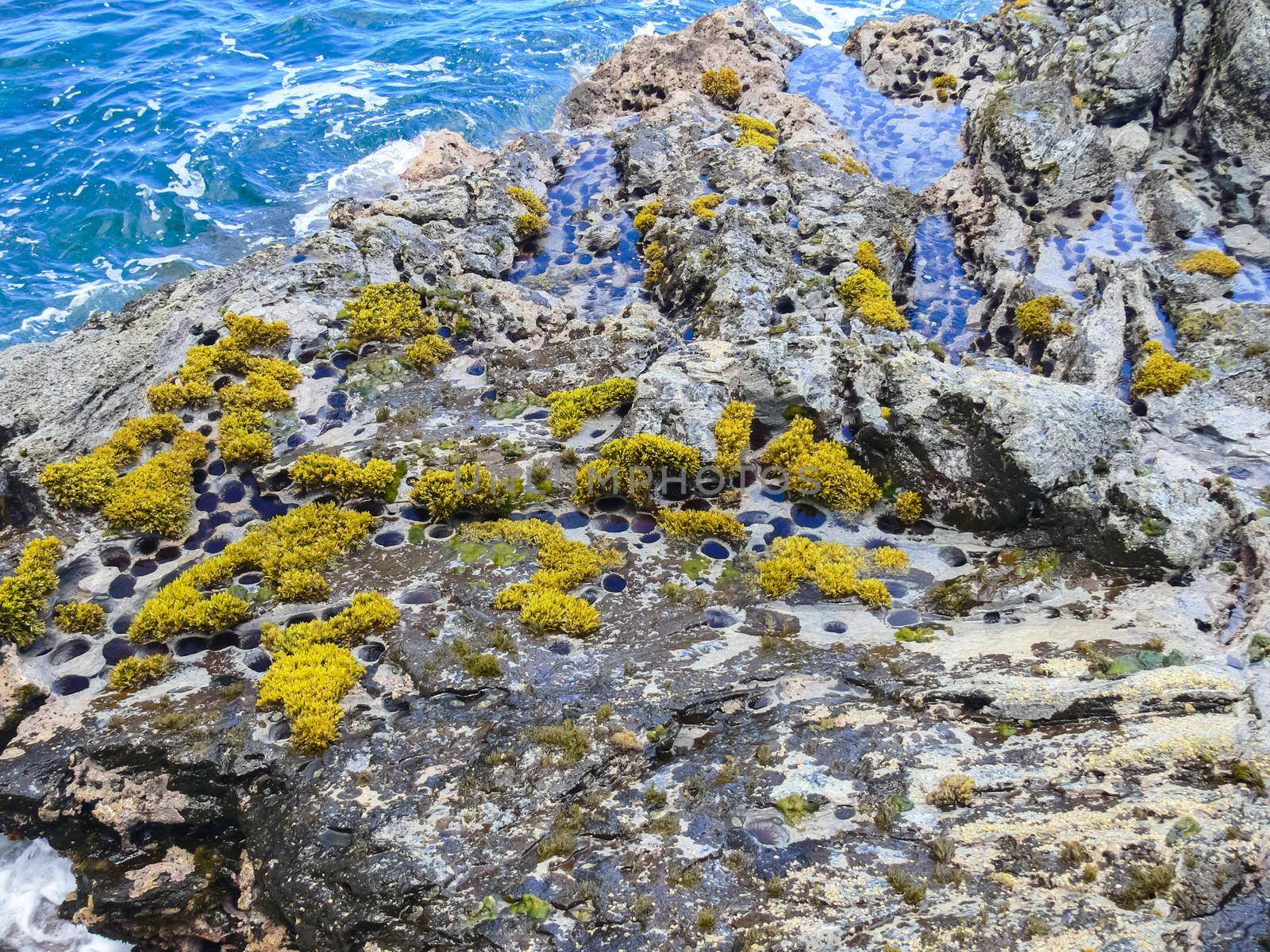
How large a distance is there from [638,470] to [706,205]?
1435 centimetres

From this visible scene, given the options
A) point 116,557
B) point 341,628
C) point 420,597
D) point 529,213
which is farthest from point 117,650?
point 529,213

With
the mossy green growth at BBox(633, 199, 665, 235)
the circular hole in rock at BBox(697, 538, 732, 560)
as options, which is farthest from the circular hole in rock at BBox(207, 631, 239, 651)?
the mossy green growth at BBox(633, 199, 665, 235)

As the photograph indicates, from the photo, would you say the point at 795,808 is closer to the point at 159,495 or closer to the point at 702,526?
the point at 702,526

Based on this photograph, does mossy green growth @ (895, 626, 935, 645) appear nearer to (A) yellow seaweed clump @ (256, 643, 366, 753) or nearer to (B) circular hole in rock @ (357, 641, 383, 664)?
(B) circular hole in rock @ (357, 641, 383, 664)

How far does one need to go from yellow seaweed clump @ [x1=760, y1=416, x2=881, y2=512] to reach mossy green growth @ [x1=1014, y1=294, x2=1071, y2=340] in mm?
9832

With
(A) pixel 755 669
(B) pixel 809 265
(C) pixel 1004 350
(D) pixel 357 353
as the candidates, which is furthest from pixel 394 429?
(C) pixel 1004 350

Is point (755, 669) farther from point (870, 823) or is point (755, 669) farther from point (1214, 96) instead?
point (1214, 96)

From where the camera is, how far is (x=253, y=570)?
50.0 ft

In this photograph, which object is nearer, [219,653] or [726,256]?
[219,653]

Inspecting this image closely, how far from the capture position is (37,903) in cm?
1192

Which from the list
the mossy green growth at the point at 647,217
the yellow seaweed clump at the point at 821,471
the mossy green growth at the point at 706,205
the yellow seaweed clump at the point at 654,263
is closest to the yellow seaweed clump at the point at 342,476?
the yellow seaweed clump at the point at 821,471

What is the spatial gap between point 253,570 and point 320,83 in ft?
131

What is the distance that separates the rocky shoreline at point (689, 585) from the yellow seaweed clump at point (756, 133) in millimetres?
4998

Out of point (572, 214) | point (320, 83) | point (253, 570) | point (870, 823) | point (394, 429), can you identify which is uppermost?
point (320, 83)
